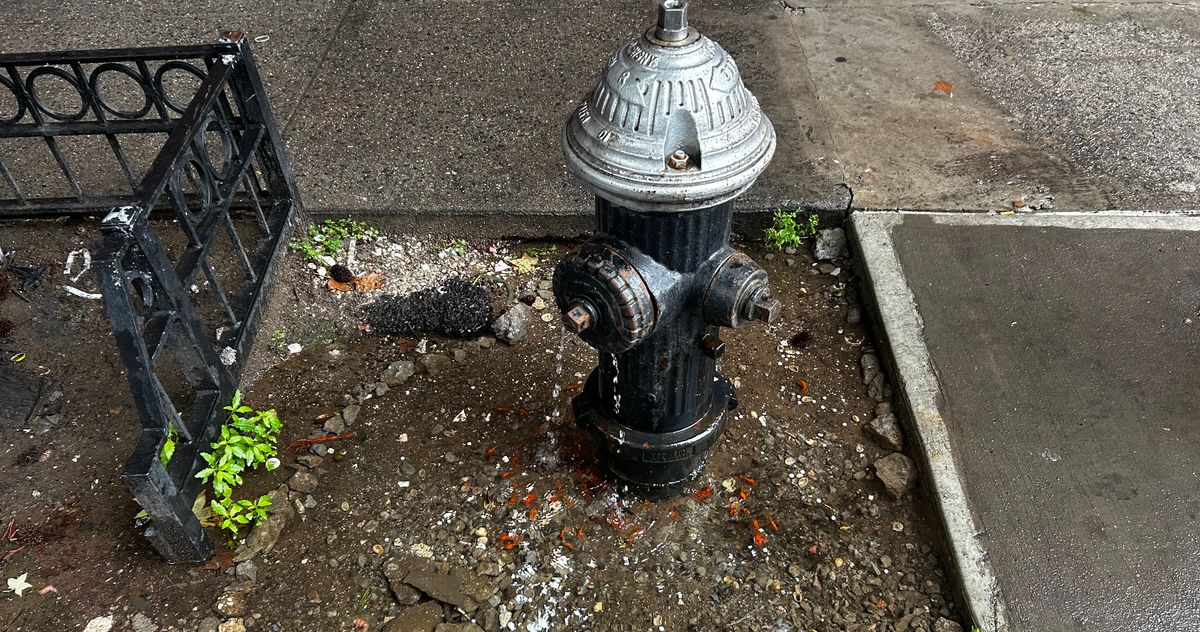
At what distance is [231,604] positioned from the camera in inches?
87.6

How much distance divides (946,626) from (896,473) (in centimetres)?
50

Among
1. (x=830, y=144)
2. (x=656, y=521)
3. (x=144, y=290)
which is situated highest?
(x=144, y=290)

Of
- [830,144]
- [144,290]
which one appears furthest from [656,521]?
[830,144]

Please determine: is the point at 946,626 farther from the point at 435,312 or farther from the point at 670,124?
the point at 435,312

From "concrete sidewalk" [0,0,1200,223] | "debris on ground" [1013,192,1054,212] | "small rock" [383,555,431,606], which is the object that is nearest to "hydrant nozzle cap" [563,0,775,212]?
"small rock" [383,555,431,606]

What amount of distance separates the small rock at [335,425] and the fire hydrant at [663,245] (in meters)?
0.88

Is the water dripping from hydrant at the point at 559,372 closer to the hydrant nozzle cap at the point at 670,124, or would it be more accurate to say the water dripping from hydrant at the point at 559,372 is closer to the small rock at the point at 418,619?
the small rock at the point at 418,619

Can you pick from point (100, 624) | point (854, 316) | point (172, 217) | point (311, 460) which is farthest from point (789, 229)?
point (100, 624)

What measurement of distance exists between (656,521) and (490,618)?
585 millimetres

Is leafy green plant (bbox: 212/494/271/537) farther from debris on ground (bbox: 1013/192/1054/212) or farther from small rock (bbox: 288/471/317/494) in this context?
debris on ground (bbox: 1013/192/1054/212)

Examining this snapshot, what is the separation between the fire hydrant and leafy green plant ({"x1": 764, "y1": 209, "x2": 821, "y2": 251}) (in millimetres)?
1135

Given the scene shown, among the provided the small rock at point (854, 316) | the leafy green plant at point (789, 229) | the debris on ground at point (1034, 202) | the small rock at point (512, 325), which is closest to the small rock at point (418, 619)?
the small rock at point (512, 325)

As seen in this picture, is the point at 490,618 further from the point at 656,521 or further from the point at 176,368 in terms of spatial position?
the point at 176,368

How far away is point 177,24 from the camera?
4.70 meters
